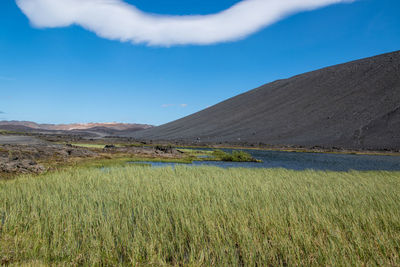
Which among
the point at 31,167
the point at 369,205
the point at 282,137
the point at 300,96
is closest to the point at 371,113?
the point at 282,137

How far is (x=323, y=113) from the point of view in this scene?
107 meters

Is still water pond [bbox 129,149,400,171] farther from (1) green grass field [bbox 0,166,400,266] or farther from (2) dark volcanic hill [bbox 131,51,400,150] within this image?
(2) dark volcanic hill [bbox 131,51,400,150]

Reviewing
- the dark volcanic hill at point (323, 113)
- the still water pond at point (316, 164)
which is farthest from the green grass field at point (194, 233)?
the dark volcanic hill at point (323, 113)

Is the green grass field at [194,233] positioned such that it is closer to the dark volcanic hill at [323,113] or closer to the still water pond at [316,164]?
the still water pond at [316,164]

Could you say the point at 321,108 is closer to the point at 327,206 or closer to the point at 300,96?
the point at 300,96

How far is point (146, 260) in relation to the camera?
5.80 m

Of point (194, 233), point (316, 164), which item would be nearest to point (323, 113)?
point (316, 164)

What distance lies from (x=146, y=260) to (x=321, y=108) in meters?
119

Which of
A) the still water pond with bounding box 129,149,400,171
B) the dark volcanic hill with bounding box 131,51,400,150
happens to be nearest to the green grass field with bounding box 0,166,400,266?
the still water pond with bounding box 129,149,400,171

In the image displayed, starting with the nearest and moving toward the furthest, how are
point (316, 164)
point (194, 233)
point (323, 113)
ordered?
point (194, 233), point (316, 164), point (323, 113)

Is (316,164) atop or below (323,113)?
below

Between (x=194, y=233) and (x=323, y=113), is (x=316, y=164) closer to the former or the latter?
(x=194, y=233)

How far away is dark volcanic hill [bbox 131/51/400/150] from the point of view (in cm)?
8562

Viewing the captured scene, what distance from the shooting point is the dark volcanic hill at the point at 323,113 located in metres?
85.6
